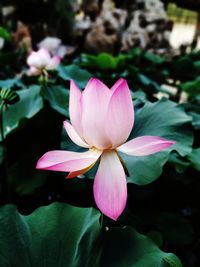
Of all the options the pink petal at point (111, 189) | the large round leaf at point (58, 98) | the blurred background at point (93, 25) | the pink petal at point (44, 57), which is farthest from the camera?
the blurred background at point (93, 25)

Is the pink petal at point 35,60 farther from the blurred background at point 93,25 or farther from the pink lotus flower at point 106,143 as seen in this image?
the blurred background at point 93,25

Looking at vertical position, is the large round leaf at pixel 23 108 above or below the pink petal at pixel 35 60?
below

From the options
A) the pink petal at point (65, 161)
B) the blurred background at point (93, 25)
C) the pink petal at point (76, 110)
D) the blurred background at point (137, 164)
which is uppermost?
the pink petal at point (76, 110)

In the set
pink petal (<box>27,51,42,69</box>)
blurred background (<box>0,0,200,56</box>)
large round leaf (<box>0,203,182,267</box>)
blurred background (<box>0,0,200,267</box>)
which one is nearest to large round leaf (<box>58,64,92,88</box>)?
blurred background (<box>0,0,200,267</box>)

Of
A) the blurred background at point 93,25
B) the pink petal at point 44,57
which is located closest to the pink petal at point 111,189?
the pink petal at point 44,57

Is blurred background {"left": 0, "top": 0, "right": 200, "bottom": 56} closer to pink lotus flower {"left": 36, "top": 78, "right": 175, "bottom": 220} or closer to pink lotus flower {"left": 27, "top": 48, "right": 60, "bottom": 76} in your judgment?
pink lotus flower {"left": 27, "top": 48, "right": 60, "bottom": 76}

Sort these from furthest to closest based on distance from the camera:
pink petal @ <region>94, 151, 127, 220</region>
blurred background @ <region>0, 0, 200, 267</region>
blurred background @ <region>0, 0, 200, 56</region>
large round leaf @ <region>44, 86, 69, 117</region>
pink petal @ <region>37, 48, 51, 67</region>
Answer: blurred background @ <region>0, 0, 200, 56</region>, pink petal @ <region>37, 48, 51, 67</region>, large round leaf @ <region>44, 86, 69, 117</region>, blurred background @ <region>0, 0, 200, 267</region>, pink petal @ <region>94, 151, 127, 220</region>

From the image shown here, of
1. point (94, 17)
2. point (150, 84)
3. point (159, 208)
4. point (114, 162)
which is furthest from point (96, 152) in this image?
point (94, 17)
